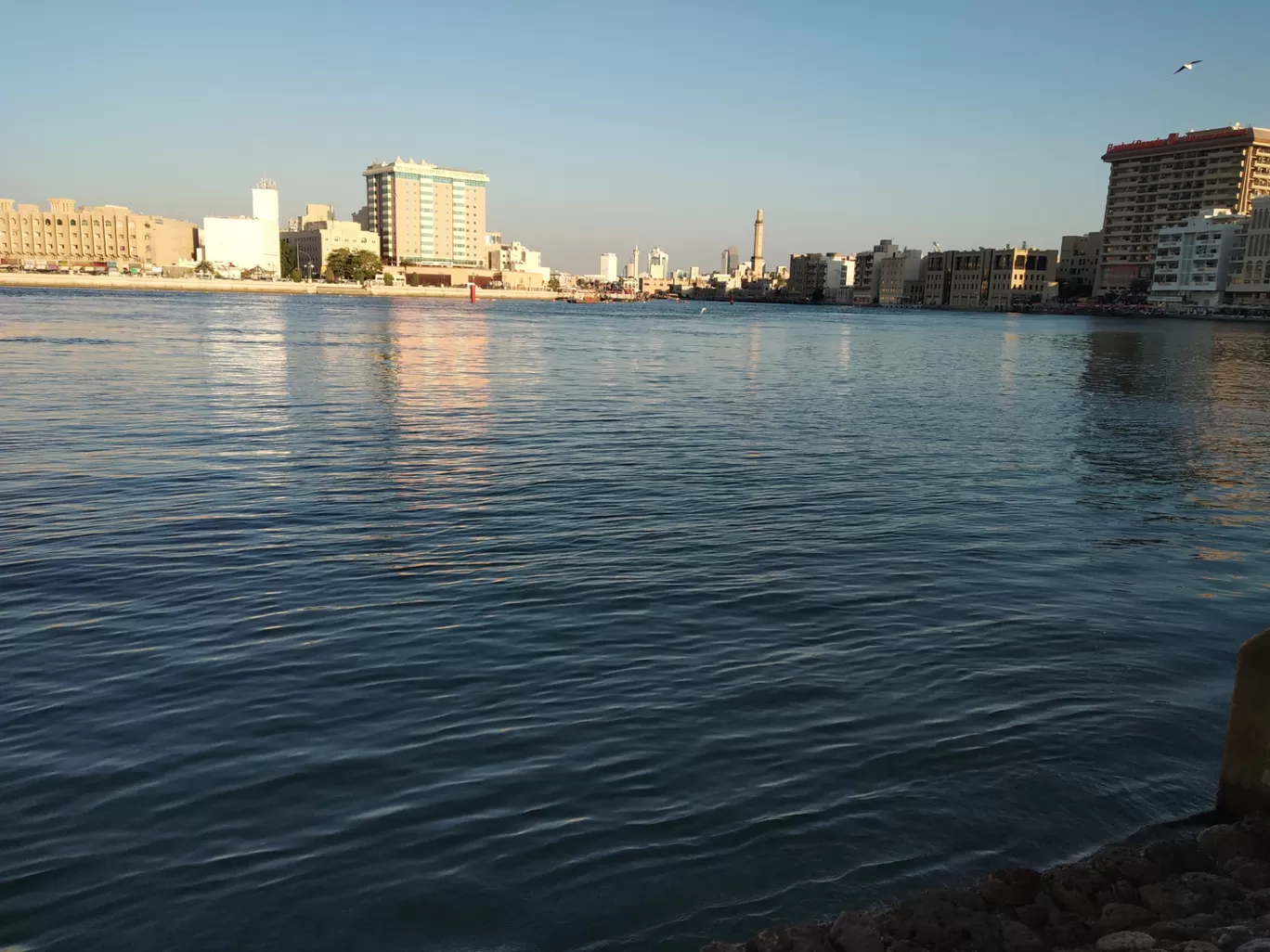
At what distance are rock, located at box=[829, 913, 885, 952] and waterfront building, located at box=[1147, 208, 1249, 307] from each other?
185067 millimetres

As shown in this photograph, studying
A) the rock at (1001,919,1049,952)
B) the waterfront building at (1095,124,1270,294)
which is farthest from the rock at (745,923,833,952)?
the waterfront building at (1095,124,1270,294)

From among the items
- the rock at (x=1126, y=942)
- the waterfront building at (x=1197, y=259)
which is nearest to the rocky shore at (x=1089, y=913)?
the rock at (x=1126, y=942)

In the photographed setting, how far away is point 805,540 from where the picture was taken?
1423cm

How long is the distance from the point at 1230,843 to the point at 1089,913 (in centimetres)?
145

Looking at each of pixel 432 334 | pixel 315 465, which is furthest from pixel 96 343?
pixel 315 465

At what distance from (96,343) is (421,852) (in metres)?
52.8

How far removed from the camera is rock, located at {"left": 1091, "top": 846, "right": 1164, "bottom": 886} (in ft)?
18.4

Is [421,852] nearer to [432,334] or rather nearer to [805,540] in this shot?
[805,540]

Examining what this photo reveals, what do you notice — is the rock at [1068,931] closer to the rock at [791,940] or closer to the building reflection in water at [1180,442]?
the rock at [791,940]

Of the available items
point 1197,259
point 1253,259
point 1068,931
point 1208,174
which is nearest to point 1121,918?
point 1068,931

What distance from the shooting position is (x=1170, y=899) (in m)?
5.36

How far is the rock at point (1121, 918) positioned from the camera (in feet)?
16.8

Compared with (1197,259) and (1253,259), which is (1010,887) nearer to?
(1253,259)

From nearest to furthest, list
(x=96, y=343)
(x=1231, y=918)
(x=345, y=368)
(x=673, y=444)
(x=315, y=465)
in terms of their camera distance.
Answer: (x=1231, y=918) → (x=315, y=465) → (x=673, y=444) → (x=345, y=368) → (x=96, y=343)
